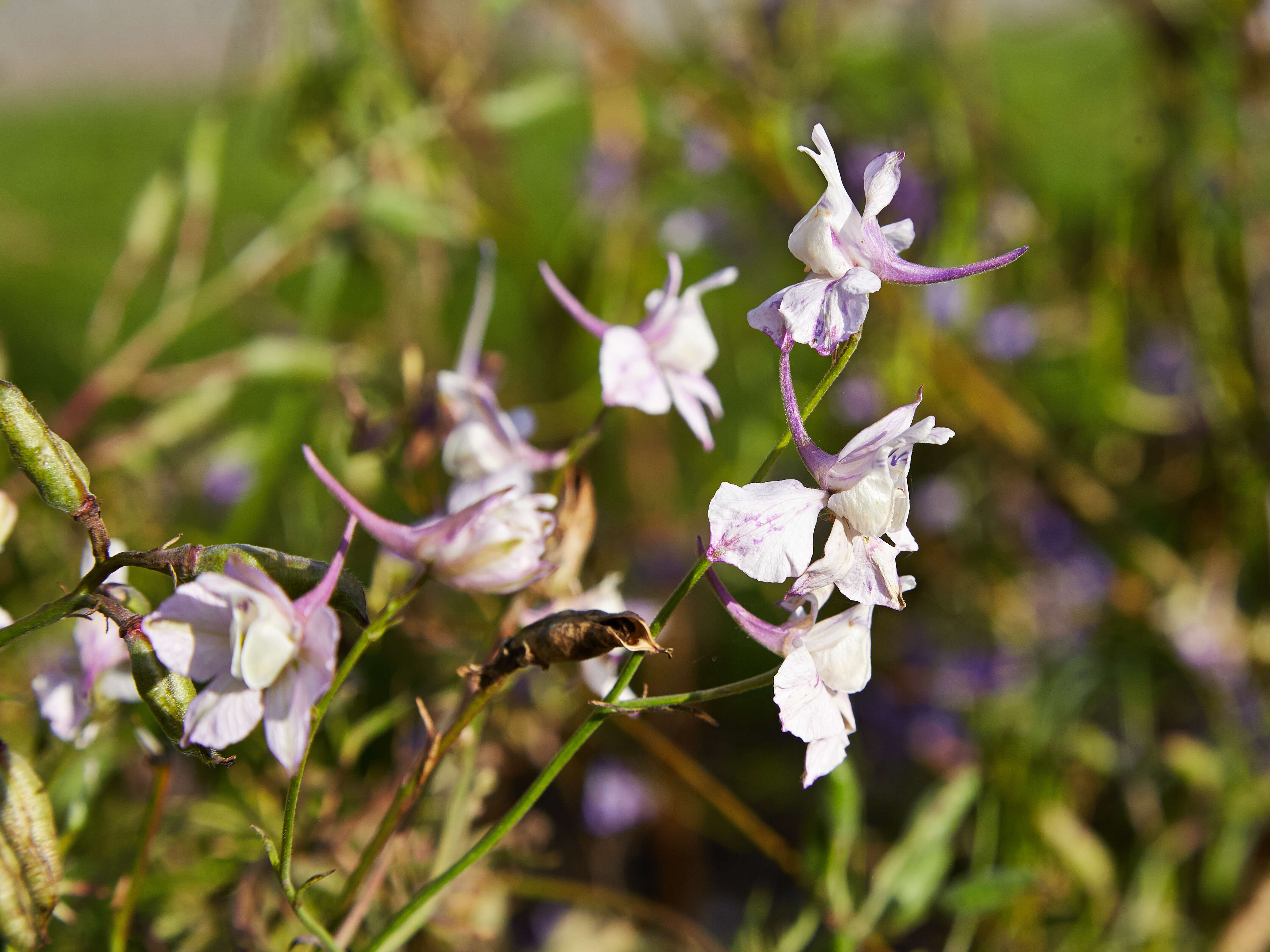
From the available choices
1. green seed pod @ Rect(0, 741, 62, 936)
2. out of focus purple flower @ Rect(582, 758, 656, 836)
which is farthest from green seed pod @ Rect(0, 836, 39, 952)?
out of focus purple flower @ Rect(582, 758, 656, 836)

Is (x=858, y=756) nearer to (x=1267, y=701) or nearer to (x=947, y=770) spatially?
(x=947, y=770)

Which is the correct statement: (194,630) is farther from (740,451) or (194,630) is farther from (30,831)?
(740,451)

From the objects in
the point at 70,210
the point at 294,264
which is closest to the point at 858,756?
the point at 294,264

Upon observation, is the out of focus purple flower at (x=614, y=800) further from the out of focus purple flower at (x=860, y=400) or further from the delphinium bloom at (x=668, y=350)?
the delphinium bloom at (x=668, y=350)

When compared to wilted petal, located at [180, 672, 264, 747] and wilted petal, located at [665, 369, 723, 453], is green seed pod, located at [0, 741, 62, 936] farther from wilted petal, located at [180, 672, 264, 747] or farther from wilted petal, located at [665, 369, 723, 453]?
wilted petal, located at [665, 369, 723, 453]

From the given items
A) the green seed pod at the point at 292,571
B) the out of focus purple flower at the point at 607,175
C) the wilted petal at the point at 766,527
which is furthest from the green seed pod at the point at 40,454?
the out of focus purple flower at the point at 607,175

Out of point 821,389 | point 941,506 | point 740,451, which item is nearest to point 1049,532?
point 941,506
